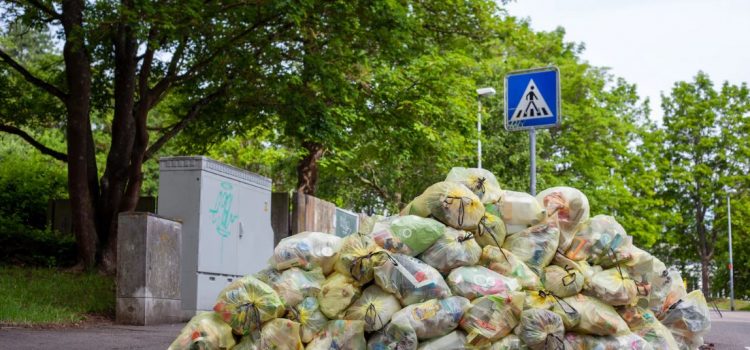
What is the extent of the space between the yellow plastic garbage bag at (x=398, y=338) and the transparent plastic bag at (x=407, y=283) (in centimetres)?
19

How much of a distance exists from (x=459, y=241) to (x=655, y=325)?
1.41 metres

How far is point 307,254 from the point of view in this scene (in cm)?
495

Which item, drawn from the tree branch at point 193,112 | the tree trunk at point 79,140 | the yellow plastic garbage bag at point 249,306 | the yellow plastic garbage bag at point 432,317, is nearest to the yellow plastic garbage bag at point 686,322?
the yellow plastic garbage bag at point 432,317

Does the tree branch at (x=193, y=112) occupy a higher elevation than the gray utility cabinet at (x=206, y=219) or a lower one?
higher

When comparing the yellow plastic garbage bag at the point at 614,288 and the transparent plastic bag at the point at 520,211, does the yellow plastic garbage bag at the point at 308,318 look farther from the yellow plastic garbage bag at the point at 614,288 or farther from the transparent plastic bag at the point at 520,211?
the yellow plastic garbage bag at the point at 614,288

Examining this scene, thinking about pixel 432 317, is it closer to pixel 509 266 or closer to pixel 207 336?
pixel 509 266

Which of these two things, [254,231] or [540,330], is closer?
[540,330]

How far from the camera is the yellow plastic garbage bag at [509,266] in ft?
16.1

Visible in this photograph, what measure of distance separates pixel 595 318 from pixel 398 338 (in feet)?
3.86

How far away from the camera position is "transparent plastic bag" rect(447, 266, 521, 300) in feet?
15.5

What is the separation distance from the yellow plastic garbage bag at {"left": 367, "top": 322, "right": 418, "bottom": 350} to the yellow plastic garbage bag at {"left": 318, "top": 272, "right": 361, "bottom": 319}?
267 mm

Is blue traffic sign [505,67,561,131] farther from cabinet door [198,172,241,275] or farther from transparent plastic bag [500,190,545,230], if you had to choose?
transparent plastic bag [500,190,545,230]

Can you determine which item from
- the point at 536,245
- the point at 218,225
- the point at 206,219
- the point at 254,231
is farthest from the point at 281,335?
the point at 254,231

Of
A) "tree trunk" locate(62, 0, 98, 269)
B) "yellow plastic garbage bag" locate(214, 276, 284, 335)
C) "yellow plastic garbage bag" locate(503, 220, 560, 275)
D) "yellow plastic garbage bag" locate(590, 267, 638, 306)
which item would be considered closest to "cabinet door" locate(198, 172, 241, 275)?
"tree trunk" locate(62, 0, 98, 269)
